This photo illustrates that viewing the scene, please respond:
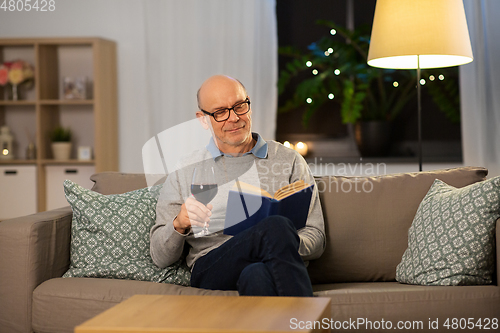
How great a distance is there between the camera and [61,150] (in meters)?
3.63

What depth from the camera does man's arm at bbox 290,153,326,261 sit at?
168 centimetres

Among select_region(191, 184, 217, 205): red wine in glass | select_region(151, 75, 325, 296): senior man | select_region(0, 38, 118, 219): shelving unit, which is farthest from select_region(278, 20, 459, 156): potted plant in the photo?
select_region(191, 184, 217, 205): red wine in glass

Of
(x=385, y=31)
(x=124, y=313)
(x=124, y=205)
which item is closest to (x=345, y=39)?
(x=385, y=31)

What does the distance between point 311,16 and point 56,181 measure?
227cm

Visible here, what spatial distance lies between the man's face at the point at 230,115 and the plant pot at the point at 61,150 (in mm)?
2077

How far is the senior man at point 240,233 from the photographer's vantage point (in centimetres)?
141

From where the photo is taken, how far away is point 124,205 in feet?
6.26

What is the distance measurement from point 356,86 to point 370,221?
1.73 metres

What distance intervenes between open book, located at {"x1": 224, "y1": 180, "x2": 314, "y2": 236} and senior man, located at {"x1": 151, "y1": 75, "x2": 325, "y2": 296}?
46 millimetres

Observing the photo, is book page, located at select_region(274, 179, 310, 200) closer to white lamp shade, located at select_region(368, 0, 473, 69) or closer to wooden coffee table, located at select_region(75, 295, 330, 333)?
wooden coffee table, located at select_region(75, 295, 330, 333)

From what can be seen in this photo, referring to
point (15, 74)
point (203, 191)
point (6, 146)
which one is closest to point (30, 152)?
point (6, 146)

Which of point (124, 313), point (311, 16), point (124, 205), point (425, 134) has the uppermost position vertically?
point (311, 16)

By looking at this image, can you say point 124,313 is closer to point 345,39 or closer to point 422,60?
point 422,60

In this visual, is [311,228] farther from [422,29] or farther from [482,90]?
[482,90]
